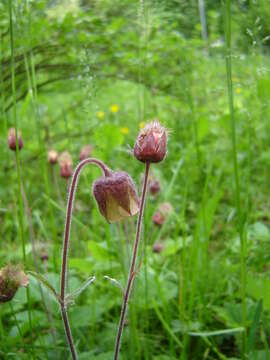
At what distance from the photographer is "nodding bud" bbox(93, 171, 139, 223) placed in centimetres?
101

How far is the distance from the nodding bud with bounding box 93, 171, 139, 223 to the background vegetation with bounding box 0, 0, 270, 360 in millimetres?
203

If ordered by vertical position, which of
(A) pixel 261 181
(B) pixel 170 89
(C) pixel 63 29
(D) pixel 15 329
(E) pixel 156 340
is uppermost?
(C) pixel 63 29

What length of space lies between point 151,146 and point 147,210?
573mm

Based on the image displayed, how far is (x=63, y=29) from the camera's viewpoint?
2.14 metres

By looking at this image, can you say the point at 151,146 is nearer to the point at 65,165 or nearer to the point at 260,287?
the point at 260,287

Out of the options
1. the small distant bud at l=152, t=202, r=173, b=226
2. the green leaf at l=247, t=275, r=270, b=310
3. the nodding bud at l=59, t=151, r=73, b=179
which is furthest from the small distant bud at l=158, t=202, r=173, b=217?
the green leaf at l=247, t=275, r=270, b=310

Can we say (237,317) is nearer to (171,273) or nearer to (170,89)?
(171,273)

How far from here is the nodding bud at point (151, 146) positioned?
94 cm

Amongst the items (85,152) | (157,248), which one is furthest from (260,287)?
(85,152)

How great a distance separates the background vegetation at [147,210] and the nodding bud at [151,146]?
206 millimetres

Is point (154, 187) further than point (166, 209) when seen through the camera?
Yes

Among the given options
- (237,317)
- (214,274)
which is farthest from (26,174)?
(237,317)

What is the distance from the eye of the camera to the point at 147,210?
1487 millimetres

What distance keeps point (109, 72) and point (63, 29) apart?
0.62 meters
